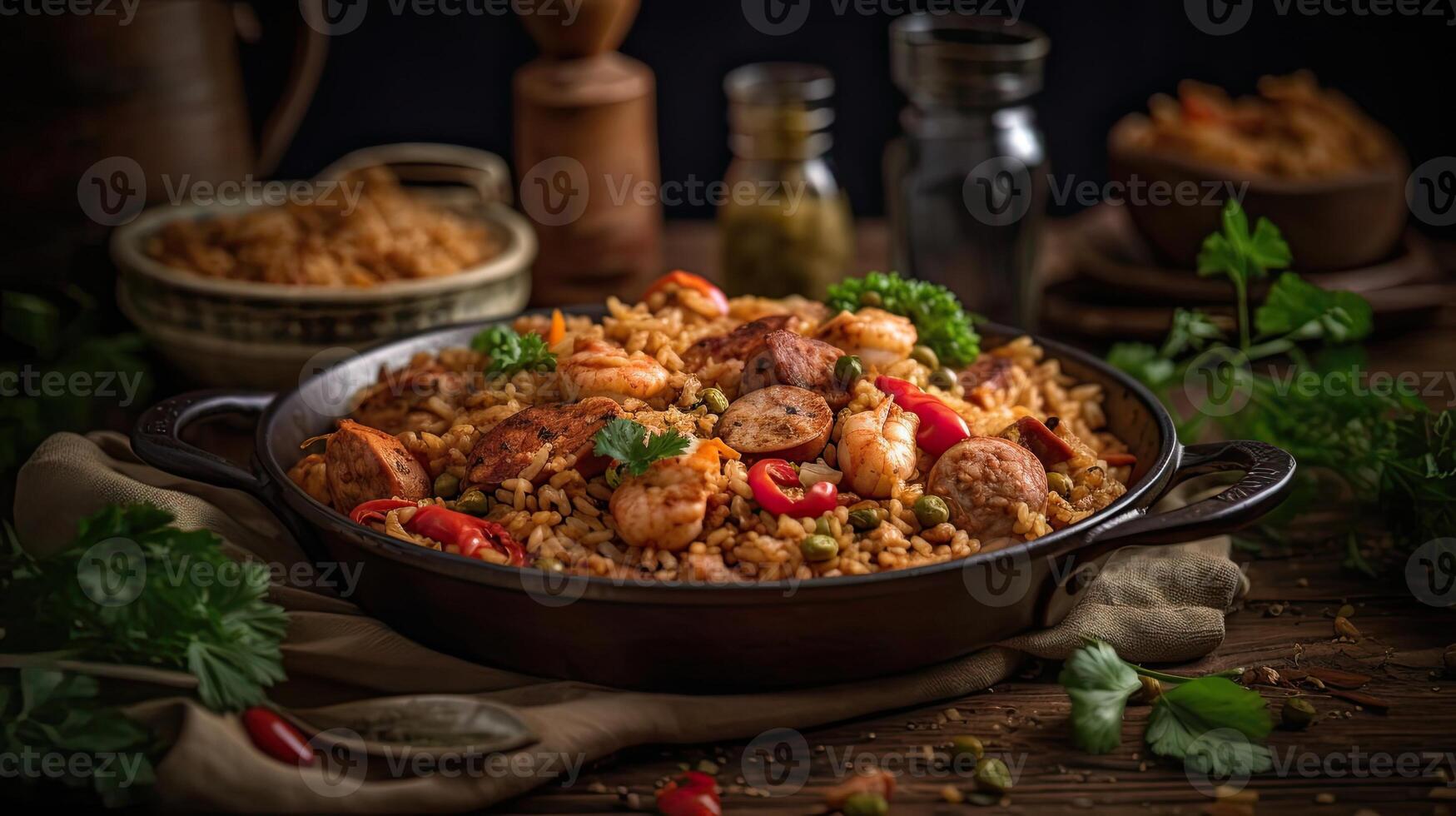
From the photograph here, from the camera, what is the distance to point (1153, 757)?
271 centimetres

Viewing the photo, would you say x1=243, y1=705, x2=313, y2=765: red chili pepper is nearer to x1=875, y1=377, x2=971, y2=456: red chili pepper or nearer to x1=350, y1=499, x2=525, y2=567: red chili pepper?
x1=350, y1=499, x2=525, y2=567: red chili pepper

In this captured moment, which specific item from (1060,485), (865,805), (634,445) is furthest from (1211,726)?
(634,445)

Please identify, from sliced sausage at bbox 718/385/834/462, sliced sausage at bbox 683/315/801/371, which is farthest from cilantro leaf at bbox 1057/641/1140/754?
sliced sausage at bbox 683/315/801/371

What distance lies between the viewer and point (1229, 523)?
9.05 ft

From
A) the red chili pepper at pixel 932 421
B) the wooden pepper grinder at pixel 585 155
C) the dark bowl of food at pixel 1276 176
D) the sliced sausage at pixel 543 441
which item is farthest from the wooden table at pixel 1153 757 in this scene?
the wooden pepper grinder at pixel 585 155

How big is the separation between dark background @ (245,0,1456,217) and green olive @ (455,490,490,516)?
14.8ft

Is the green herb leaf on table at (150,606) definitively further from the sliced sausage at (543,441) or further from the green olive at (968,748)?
the green olive at (968,748)

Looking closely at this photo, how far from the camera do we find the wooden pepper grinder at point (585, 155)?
5.43 meters

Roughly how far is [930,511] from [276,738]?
145 cm

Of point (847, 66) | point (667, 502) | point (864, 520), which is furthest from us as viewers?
point (847, 66)

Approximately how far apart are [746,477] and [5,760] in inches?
62.4

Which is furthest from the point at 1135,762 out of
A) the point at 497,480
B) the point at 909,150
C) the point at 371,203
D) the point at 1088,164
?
the point at 1088,164

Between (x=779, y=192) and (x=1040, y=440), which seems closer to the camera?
(x=1040, y=440)

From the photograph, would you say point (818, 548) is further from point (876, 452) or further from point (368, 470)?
point (368, 470)
